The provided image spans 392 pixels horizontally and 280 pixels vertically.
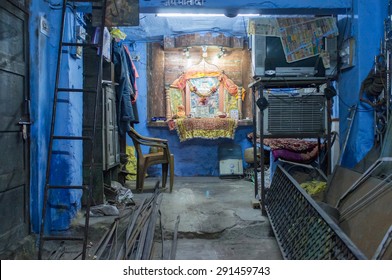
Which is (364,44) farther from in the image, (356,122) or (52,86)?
(52,86)

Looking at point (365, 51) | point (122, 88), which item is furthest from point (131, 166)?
point (365, 51)

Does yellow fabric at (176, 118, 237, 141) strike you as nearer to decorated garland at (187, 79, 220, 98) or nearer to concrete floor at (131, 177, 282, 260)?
decorated garland at (187, 79, 220, 98)

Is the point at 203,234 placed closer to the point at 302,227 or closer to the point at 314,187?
the point at 302,227

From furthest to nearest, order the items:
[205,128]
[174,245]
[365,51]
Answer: [205,128]
[365,51]
[174,245]

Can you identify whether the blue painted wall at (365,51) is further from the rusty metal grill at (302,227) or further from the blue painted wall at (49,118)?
the blue painted wall at (49,118)

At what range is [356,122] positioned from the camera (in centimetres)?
395

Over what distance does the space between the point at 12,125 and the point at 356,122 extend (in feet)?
11.1

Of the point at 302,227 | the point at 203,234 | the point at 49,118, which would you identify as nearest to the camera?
the point at 302,227

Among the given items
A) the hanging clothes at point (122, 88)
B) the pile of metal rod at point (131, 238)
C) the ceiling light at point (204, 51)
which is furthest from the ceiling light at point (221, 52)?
the pile of metal rod at point (131, 238)

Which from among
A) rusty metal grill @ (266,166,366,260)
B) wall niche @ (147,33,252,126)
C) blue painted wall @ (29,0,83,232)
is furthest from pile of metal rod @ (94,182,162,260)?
wall niche @ (147,33,252,126)

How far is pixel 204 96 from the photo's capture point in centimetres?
716

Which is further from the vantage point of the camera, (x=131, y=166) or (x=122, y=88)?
(x=131, y=166)

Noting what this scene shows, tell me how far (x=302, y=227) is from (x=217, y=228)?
42.0 inches
